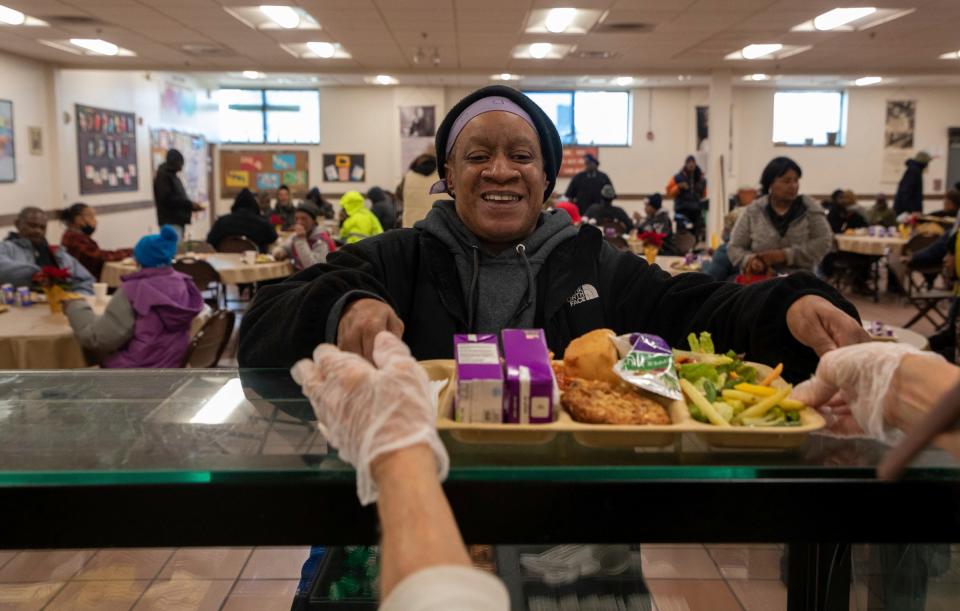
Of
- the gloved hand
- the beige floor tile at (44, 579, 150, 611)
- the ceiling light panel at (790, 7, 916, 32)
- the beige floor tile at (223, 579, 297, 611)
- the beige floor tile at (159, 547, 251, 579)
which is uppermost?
the ceiling light panel at (790, 7, 916, 32)

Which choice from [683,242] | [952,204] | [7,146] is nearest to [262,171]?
[7,146]

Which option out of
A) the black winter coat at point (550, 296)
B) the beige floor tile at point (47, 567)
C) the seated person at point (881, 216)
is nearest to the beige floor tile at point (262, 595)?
the beige floor tile at point (47, 567)

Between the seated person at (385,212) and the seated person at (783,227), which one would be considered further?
the seated person at (385,212)

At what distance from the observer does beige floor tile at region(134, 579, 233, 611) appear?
136 centimetres

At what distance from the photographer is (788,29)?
32.7ft

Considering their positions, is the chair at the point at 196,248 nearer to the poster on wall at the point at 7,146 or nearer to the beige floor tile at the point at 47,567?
the poster on wall at the point at 7,146

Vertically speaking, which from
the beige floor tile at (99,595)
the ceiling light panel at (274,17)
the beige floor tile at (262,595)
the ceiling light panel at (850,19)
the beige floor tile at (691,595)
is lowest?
the beige floor tile at (262,595)

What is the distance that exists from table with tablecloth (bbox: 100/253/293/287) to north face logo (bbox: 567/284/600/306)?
19.4 feet

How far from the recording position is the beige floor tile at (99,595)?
1.35 m

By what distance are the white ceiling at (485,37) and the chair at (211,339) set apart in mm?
4815

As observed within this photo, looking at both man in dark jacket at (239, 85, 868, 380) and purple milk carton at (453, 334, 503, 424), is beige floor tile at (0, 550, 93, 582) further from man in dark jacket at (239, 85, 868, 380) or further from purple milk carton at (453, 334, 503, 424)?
purple milk carton at (453, 334, 503, 424)

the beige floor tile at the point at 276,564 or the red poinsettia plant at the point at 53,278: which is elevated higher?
the red poinsettia plant at the point at 53,278

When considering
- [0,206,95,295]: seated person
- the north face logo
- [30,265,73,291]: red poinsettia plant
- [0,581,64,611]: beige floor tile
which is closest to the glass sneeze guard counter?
[0,581,64,611]: beige floor tile

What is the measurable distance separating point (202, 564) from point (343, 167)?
17698mm
